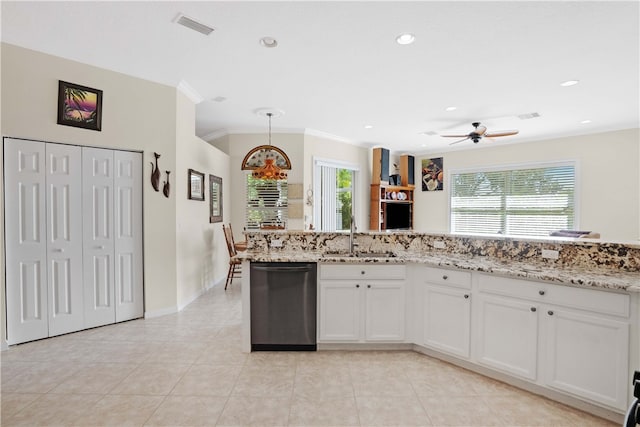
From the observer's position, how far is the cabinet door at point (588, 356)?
1.98 m

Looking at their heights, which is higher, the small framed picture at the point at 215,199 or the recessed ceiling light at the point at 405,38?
the recessed ceiling light at the point at 405,38

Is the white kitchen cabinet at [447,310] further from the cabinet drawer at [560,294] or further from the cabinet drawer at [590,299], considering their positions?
the cabinet drawer at [590,299]

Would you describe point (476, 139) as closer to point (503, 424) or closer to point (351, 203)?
point (351, 203)

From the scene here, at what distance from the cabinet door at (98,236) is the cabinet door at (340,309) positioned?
249 centimetres

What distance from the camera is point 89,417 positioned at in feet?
6.77

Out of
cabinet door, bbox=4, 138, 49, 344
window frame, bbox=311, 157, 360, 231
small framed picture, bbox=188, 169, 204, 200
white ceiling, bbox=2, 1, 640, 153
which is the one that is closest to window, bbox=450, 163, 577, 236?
white ceiling, bbox=2, 1, 640, 153

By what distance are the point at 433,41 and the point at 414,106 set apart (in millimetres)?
1962

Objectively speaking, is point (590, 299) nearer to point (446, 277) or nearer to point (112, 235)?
point (446, 277)

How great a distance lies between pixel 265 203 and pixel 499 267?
15.2 feet

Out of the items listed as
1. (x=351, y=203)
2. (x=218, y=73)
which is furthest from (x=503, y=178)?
(x=218, y=73)

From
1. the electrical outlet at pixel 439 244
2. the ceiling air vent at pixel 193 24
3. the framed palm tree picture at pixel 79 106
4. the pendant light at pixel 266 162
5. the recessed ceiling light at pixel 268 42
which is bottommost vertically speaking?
the electrical outlet at pixel 439 244

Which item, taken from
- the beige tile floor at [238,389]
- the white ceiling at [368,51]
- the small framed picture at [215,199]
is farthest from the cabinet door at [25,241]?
the small framed picture at [215,199]

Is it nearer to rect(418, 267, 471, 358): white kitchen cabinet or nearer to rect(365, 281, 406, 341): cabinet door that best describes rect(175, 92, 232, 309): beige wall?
rect(365, 281, 406, 341): cabinet door

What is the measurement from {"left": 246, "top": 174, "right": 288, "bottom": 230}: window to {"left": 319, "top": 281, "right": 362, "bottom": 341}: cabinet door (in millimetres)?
3535
